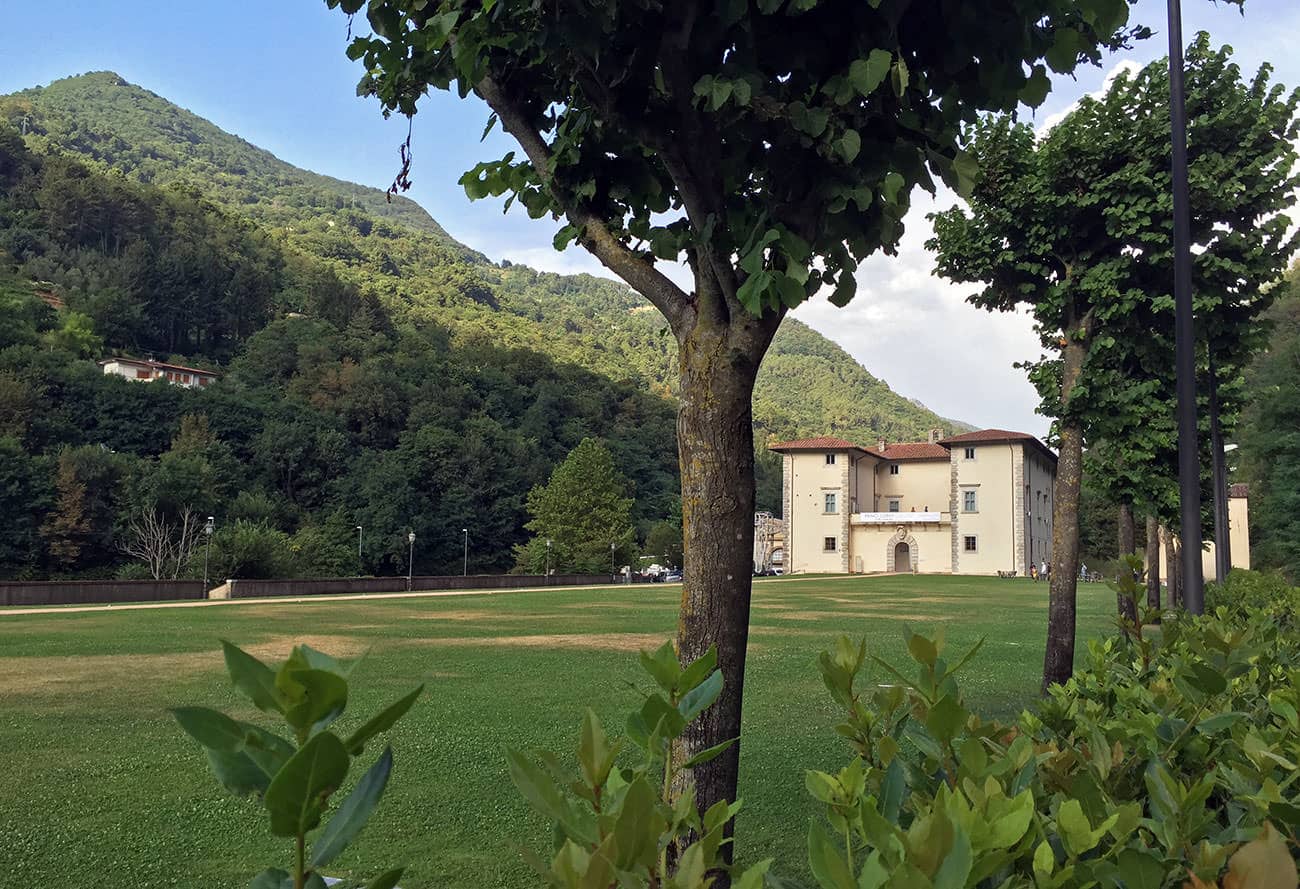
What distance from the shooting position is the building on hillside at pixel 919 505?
60.9m

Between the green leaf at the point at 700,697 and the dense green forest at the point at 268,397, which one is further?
the dense green forest at the point at 268,397

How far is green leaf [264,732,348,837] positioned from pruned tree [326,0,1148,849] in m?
2.68

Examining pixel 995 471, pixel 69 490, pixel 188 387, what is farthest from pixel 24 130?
pixel 995 471

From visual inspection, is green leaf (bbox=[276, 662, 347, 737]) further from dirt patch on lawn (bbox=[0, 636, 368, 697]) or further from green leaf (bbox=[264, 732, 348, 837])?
dirt patch on lawn (bbox=[0, 636, 368, 697])

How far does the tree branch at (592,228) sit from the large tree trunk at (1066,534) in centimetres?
735

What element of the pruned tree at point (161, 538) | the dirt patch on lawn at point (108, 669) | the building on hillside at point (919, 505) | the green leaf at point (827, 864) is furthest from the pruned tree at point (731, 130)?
the building on hillside at point (919, 505)

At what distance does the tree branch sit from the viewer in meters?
3.88

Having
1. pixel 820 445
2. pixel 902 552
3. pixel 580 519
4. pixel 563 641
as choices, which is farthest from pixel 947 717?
pixel 902 552

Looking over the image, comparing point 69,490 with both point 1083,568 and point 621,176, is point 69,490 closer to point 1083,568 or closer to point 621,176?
point 621,176

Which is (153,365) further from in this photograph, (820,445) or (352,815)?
(352,815)

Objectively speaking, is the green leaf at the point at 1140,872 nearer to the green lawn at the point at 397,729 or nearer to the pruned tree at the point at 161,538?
the green lawn at the point at 397,729

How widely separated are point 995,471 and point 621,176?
61536 millimetres

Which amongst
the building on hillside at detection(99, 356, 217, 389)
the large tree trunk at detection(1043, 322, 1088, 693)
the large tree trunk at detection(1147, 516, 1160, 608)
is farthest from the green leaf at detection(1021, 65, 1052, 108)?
the building on hillside at detection(99, 356, 217, 389)

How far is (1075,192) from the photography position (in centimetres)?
1100
